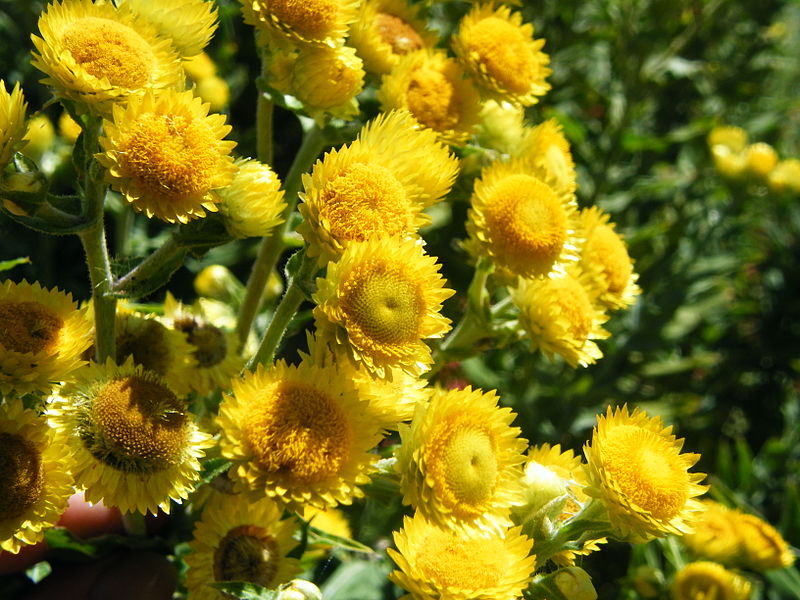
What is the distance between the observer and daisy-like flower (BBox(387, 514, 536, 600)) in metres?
0.99

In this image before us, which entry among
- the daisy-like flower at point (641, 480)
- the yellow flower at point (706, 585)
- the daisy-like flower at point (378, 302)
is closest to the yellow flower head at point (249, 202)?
the daisy-like flower at point (378, 302)

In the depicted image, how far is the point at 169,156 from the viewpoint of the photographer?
3.04ft

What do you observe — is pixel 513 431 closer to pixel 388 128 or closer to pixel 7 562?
pixel 388 128

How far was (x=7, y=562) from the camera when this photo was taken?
47.4 inches

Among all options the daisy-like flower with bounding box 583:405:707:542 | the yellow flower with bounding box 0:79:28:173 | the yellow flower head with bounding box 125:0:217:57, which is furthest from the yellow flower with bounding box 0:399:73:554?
the daisy-like flower with bounding box 583:405:707:542

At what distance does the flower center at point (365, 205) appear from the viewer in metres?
0.98

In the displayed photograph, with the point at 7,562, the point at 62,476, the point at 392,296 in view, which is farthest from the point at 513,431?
the point at 7,562

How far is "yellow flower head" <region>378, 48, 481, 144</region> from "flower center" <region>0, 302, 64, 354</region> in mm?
649

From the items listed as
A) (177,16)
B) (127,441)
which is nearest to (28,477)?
(127,441)

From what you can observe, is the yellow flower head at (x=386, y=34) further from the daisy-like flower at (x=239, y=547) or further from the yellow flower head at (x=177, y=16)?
the daisy-like flower at (x=239, y=547)

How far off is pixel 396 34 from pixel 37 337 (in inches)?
32.1

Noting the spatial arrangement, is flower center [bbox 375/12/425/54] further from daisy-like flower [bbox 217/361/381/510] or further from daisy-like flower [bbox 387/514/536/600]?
daisy-like flower [bbox 387/514/536/600]

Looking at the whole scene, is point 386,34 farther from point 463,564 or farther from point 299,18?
→ point 463,564

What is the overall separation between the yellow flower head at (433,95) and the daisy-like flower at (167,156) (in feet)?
1.28
